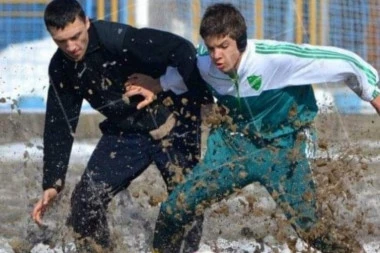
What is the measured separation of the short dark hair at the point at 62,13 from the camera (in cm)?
685

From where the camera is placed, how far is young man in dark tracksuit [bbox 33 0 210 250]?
23.0 feet

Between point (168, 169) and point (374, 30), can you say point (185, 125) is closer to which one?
point (168, 169)

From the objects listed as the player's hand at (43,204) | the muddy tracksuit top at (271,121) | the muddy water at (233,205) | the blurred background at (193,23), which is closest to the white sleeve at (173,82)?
the muddy tracksuit top at (271,121)

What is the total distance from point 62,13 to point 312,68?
130 centimetres

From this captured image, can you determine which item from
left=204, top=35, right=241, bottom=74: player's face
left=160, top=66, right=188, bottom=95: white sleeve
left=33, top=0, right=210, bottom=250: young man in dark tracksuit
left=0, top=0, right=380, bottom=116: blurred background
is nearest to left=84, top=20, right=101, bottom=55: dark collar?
left=33, top=0, right=210, bottom=250: young man in dark tracksuit

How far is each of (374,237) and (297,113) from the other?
4.79ft

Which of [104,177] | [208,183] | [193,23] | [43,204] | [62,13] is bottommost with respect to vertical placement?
[193,23]

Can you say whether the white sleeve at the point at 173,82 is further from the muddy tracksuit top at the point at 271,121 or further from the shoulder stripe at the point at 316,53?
the shoulder stripe at the point at 316,53

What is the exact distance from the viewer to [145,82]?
712 centimetres

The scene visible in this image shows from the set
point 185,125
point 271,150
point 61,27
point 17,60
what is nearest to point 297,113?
point 271,150

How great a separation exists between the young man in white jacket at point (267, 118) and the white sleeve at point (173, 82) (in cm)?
16

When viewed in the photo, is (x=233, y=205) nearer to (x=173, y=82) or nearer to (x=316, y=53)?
(x=173, y=82)

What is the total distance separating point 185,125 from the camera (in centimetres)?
728

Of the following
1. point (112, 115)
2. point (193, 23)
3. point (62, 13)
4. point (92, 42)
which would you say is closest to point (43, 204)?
point (112, 115)
